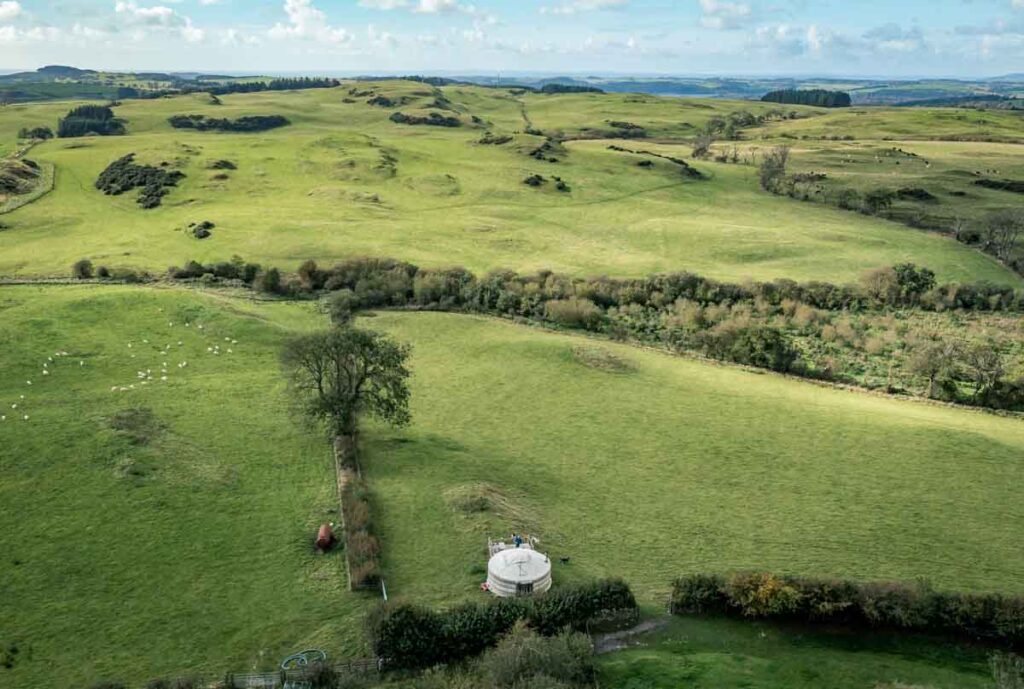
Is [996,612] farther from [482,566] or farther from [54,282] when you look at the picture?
[54,282]

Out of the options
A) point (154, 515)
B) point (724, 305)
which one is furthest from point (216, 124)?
point (154, 515)

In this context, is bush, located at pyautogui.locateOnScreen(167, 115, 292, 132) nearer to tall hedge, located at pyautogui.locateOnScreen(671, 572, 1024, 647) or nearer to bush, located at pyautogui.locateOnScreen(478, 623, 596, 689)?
tall hedge, located at pyautogui.locateOnScreen(671, 572, 1024, 647)

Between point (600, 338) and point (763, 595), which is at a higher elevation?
point (763, 595)

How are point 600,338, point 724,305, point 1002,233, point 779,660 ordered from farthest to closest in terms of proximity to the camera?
1. point 1002,233
2. point 724,305
3. point 600,338
4. point 779,660

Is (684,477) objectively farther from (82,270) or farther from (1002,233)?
(1002,233)

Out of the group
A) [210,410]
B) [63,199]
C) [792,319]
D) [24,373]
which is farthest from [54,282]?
[792,319]

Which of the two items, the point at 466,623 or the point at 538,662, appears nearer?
the point at 538,662

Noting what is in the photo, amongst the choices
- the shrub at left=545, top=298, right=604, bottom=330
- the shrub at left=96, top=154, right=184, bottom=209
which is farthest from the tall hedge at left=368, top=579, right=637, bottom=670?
the shrub at left=96, top=154, right=184, bottom=209
